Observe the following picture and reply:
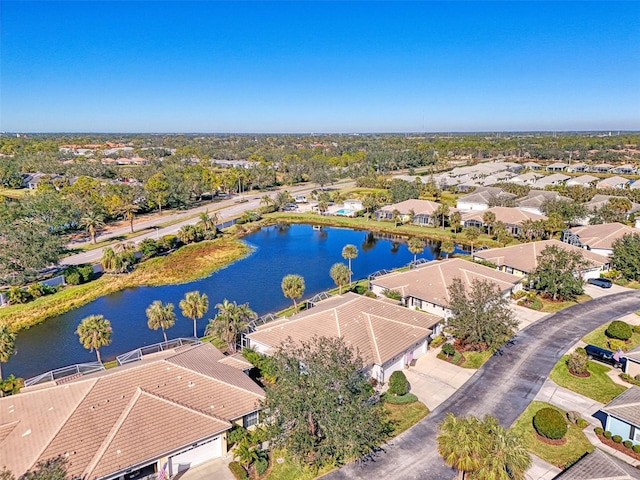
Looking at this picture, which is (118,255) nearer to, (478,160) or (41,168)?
(41,168)

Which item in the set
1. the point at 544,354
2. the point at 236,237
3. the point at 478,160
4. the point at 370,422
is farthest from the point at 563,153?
the point at 370,422

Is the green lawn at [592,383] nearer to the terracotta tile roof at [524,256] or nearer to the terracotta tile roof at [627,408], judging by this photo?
the terracotta tile roof at [627,408]

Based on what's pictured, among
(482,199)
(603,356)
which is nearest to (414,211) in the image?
(482,199)

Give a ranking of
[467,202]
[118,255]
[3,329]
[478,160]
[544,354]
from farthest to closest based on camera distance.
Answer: [478,160] → [467,202] → [118,255] → [544,354] → [3,329]

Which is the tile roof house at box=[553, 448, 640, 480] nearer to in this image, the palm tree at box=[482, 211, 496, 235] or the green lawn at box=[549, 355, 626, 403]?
the green lawn at box=[549, 355, 626, 403]

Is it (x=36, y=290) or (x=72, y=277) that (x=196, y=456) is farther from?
(x=72, y=277)

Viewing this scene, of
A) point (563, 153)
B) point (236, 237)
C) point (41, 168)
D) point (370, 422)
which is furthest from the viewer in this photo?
point (563, 153)
